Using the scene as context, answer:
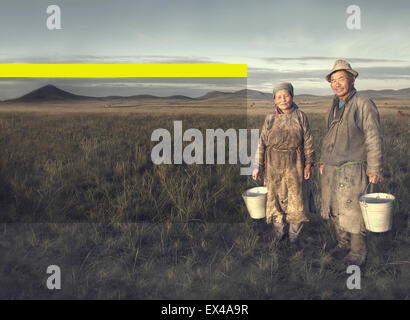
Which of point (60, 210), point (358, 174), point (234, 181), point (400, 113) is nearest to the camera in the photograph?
point (358, 174)

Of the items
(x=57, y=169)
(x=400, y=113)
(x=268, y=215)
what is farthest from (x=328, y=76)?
(x=400, y=113)

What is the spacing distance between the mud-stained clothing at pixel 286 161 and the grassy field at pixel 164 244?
42 centimetres

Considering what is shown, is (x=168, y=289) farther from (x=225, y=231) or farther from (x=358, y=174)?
(x=358, y=174)

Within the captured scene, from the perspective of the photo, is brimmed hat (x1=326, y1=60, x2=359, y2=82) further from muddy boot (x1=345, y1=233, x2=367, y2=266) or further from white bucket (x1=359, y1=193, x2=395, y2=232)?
muddy boot (x1=345, y1=233, x2=367, y2=266)

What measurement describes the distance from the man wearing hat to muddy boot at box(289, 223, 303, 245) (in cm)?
33

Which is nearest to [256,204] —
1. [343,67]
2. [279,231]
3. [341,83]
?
[279,231]

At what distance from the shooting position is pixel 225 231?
4.38 meters

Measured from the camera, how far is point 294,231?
12.9 feet

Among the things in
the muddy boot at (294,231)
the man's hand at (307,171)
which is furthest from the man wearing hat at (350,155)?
the muddy boot at (294,231)

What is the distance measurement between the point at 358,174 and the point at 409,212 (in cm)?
181

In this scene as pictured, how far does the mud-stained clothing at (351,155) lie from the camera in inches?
133

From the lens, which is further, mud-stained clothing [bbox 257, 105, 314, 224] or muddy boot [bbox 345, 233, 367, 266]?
mud-stained clothing [bbox 257, 105, 314, 224]

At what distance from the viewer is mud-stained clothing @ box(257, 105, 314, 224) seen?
374 cm

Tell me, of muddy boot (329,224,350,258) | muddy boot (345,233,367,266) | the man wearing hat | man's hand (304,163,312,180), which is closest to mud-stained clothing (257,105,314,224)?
man's hand (304,163,312,180)
